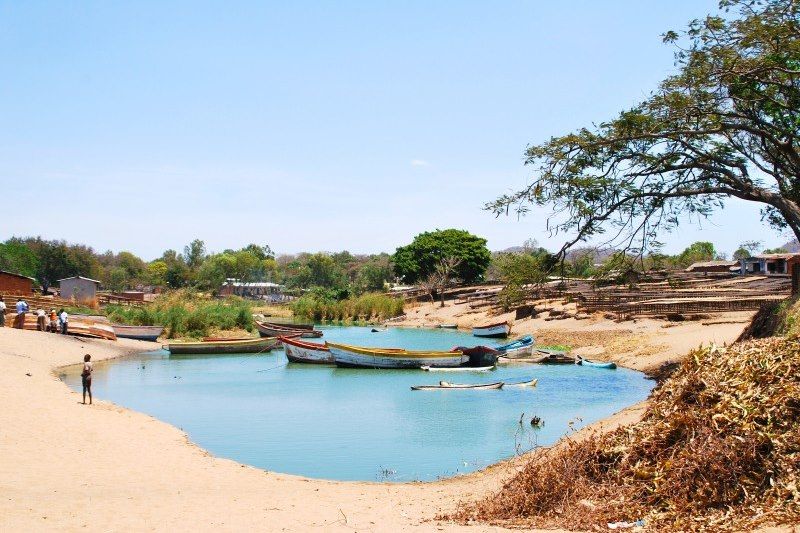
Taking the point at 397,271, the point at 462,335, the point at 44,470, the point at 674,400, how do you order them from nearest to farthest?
the point at 674,400
the point at 44,470
the point at 462,335
the point at 397,271

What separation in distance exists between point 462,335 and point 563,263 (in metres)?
30.5

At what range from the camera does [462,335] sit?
5794 centimetres

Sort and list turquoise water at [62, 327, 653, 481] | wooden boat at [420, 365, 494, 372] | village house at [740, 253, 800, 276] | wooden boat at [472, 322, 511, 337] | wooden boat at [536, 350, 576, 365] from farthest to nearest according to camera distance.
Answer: village house at [740, 253, 800, 276] → wooden boat at [472, 322, 511, 337] → wooden boat at [536, 350, 576, 365] → wooden boat at [420, 365, 494, 372] → turquoise water at [62, 327, 653, 481]

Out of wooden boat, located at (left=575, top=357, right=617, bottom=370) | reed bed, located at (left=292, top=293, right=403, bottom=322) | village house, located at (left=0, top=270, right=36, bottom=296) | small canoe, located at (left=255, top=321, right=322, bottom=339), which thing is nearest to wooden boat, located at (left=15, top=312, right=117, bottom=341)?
small canoe, located at (left=255, top=321, right=322, bottom=339)

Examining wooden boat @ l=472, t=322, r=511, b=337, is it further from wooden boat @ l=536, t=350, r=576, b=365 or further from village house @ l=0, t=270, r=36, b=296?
village house @ l=0, t=270, r=36, b=296

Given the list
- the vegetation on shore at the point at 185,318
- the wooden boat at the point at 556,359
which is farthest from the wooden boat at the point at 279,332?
the wooden boat at the point at 556,359

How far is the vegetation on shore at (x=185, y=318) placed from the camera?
1986 inches

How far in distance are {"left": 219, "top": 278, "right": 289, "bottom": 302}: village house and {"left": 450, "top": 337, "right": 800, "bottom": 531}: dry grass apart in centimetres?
11458

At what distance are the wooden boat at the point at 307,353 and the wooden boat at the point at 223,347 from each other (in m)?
6.48

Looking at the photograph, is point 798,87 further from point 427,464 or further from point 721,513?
point 721,513

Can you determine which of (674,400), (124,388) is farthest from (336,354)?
(674,400)

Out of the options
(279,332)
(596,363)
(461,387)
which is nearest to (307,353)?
(279,332)

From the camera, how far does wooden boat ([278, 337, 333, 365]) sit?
121 ft

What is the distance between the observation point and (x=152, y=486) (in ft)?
43.6
